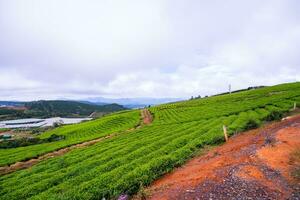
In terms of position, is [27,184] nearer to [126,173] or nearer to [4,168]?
[126,173]

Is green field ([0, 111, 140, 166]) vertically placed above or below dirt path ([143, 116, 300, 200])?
below

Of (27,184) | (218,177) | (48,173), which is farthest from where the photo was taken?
(48,173)

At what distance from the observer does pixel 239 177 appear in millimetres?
14500

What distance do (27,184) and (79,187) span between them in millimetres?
6184

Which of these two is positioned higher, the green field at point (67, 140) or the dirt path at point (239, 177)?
the dirt path at point (239, 177)

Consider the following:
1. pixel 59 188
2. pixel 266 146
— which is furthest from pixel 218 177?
pixel 59 188

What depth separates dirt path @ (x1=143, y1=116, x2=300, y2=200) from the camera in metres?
13.0

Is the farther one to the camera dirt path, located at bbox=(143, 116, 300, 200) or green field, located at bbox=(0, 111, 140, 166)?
green field, located at bbox=(0, 111, 140, 166)

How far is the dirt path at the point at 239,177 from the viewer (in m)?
13.0

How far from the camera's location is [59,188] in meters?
17.0

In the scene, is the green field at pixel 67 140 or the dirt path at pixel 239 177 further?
the green field at pixel 67 140

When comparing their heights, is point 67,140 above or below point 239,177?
below

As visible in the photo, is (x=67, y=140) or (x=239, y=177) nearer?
(x=239, y=177)

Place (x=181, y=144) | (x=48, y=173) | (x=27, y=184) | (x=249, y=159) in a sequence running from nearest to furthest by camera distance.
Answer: (x=249, y=159) → (x=27, y=184) → (x=48, y=173) → (x=181, y=144)
